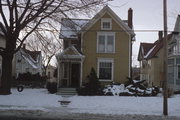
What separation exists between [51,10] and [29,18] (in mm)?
1969

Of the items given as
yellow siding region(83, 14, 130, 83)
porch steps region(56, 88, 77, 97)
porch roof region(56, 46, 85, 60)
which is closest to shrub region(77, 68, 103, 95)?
porch steps region(56, 88, 77, 97)

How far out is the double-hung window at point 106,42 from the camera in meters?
30.3

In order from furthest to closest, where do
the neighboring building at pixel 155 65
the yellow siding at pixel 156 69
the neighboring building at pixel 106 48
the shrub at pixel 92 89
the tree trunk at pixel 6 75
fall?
the yellow siding at pixel 156 69
the neighboring building at pixel 155 65
the neighboring building at pixel 106 48
the shrub at pixel 92 89
the tree trunk at pixel 6 75

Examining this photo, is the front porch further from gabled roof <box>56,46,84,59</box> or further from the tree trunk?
the tree trunk

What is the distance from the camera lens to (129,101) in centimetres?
2255

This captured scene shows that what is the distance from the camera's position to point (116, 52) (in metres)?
30.2

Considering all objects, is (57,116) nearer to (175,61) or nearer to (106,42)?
(106,42)

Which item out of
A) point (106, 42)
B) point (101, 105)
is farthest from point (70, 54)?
point (101, 105)

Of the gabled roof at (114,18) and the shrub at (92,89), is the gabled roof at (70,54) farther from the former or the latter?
the shrub at (92,89)

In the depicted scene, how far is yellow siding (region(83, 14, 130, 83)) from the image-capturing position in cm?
3017

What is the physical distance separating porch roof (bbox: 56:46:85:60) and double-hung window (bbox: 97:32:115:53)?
97.4 inches

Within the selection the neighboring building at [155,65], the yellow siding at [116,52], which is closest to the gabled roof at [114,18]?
the yellow siding at [116,52]

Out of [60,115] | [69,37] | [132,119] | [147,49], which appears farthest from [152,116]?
[147,49]

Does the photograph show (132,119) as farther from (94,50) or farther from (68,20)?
(94,50)
